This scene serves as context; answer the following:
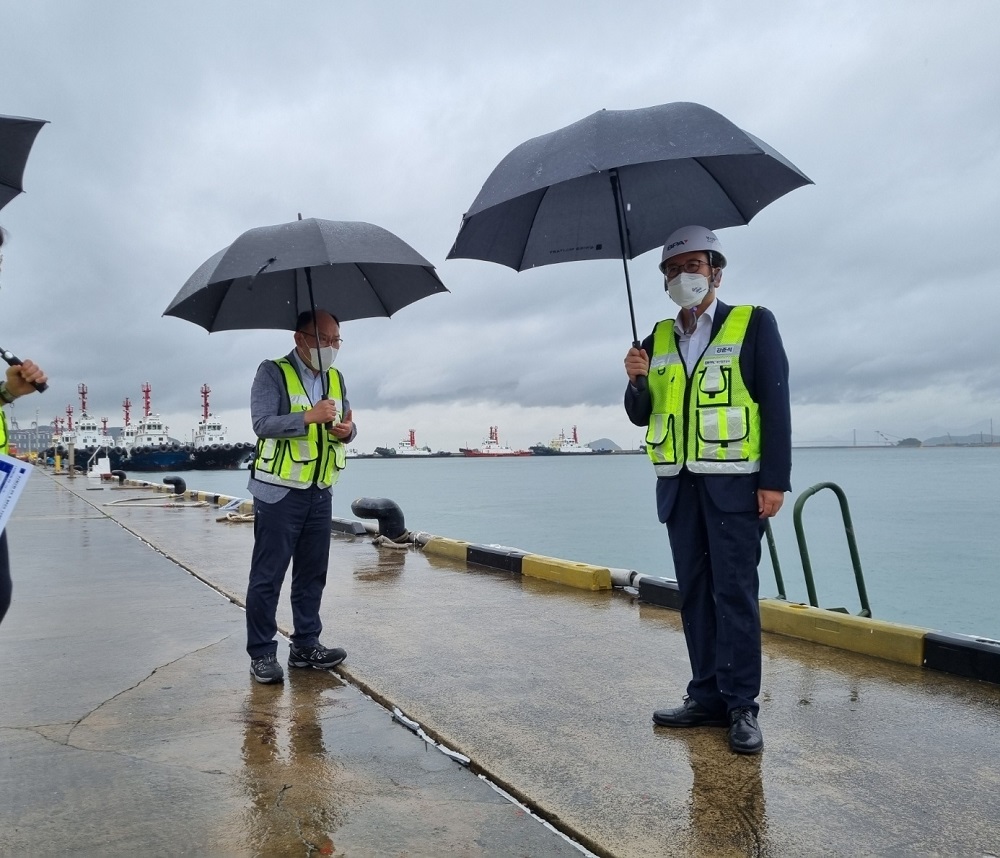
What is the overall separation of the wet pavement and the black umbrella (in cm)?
182

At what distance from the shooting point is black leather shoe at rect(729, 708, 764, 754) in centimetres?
320

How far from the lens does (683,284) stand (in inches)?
135

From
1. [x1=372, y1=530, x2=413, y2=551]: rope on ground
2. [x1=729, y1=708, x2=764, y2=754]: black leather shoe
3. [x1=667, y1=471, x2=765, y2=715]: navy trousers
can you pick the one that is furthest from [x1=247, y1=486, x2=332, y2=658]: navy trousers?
[x1=372, y1=530, x2=413, y2=551]: rope on ground

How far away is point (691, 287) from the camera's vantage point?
3434mm

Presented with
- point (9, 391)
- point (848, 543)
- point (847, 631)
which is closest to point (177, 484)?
point (848, 543)

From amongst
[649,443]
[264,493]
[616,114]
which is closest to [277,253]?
→ [264,493]

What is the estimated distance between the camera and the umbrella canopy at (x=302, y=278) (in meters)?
3.93

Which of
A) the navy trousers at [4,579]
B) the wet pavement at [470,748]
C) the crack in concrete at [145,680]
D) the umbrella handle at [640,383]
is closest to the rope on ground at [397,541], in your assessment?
the wet pavement at [470,748]

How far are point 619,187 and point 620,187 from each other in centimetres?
12

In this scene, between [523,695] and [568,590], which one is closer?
[523,695]

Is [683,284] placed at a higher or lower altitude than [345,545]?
higher

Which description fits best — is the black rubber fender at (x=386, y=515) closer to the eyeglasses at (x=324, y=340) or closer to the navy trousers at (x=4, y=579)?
the eyeglasses at (x=324, y=340)

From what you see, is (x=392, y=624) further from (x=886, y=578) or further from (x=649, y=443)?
(x=886, y=578)

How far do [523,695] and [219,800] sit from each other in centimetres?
160
